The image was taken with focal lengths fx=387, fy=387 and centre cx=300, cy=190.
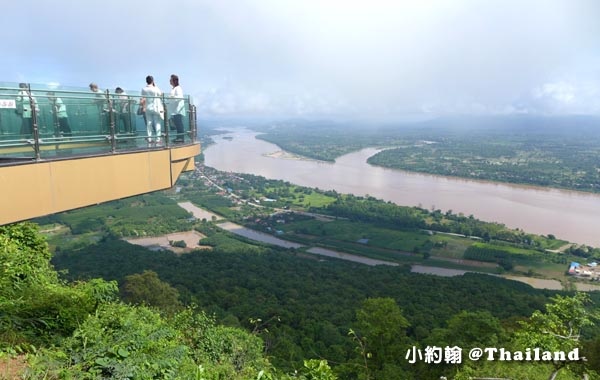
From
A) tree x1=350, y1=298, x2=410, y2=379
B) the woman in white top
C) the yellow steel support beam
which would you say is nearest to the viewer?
the yellow steel support beam

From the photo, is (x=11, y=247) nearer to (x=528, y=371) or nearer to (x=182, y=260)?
(x=528, y=371)

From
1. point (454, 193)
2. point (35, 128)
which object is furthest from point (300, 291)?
point (454, 193)

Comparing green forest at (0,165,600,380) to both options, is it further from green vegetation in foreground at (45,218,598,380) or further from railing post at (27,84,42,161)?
railing post at (27,84,42,161)

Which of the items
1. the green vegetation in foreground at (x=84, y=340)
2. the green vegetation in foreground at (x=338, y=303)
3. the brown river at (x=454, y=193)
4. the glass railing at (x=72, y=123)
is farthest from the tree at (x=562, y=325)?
the brown river at (x=454, y=193)

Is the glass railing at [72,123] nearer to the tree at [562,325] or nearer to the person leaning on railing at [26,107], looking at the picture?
the person leaning on railing at [26,107]

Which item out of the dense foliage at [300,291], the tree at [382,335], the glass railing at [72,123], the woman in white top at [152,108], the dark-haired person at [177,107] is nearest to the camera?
the glass railing at [72,123]

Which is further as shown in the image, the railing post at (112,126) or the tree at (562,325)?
the tree at (562,325)

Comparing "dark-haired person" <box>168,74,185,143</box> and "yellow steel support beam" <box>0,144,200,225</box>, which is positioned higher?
"dark-haired person" <box>168,74,185,143</box>

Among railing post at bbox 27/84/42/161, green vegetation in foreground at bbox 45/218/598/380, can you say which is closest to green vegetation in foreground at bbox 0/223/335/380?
green vegetation in foreground at bbox 45/218/598/380
